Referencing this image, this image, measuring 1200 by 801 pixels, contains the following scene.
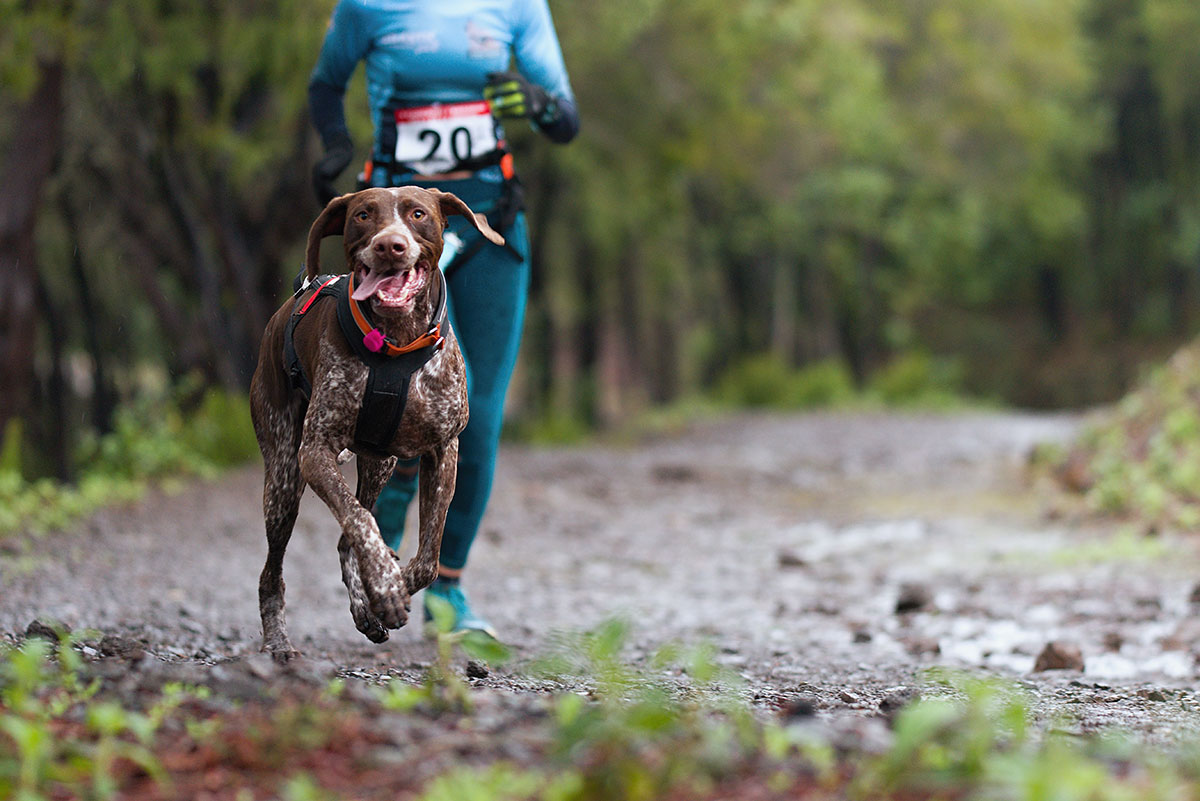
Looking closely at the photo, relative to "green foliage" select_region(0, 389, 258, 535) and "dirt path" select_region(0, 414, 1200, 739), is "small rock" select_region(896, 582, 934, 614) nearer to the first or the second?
"dirt path" select_region(0, 414, 1200, 739)

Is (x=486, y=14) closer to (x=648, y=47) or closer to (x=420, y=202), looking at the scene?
(x=420, y=202)

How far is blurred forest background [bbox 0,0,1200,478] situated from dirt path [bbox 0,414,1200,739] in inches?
49.8

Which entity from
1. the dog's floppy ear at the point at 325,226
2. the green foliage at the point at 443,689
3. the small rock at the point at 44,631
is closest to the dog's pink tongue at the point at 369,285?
the dog's floppy ear at the point at 325,226

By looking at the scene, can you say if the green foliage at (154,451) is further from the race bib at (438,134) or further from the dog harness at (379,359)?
the dog harness at (379,359)

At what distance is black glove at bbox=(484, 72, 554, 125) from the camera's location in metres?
4.51

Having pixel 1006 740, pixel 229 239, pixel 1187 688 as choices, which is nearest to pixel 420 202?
pixel 1006 740

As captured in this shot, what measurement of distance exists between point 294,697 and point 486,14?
8.78 feet

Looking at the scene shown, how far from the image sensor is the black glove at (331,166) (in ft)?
14.8

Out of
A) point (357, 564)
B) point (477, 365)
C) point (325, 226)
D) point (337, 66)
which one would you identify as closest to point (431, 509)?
point (357, 564)

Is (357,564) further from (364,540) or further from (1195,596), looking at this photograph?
(1195,596)

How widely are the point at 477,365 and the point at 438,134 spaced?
846mm

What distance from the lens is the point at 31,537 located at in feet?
27.0

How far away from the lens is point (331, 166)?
4.51 m

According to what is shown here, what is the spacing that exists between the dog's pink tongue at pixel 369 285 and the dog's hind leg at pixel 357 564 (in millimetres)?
671
